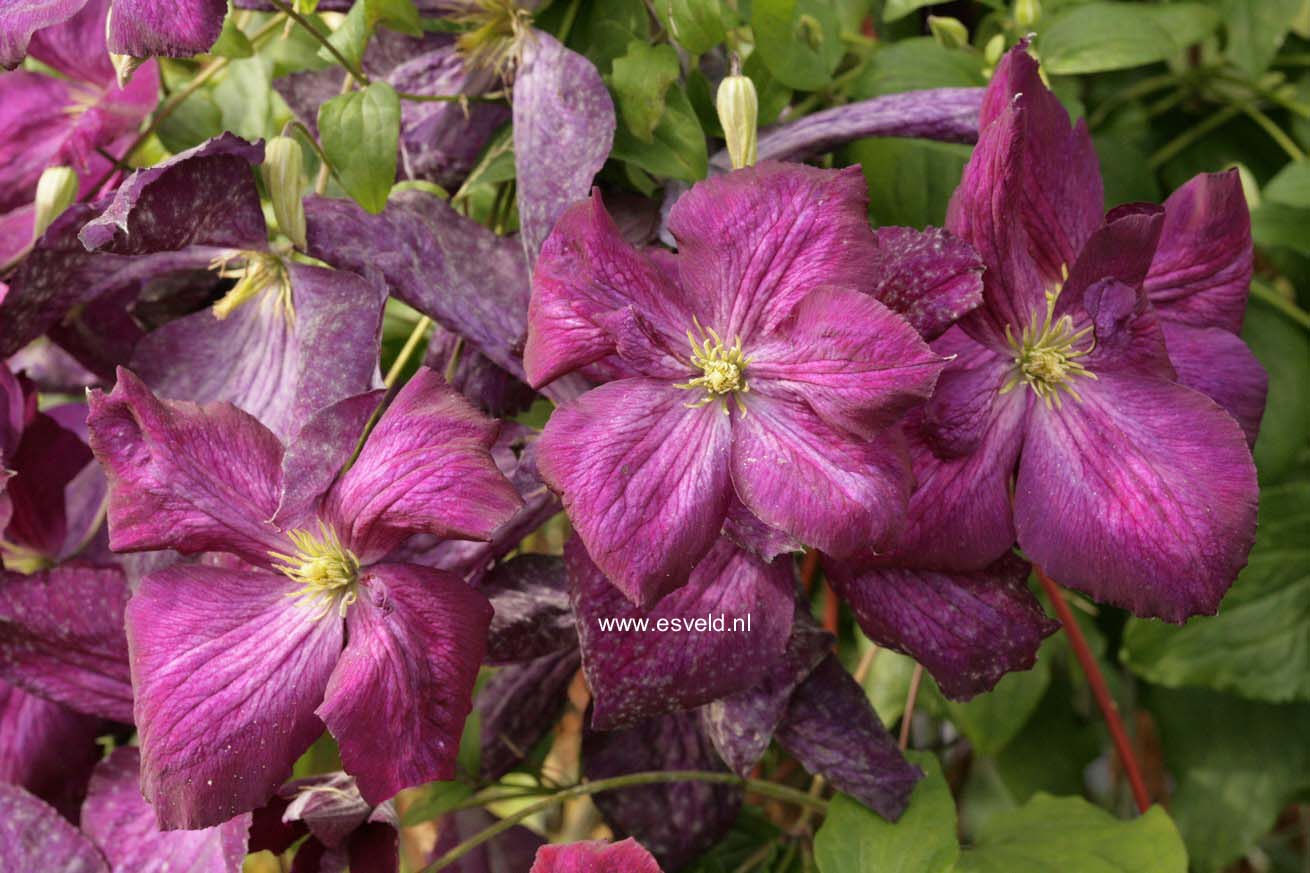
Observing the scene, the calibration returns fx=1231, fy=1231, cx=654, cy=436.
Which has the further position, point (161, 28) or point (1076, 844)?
point (1076, 844)

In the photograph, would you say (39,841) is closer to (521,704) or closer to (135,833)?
(135,833)

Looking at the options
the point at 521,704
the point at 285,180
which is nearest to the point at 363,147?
the point at 285,180

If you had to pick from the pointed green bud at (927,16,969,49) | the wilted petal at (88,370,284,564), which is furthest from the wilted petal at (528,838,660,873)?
the pointed green bud at (927,16,969,49)

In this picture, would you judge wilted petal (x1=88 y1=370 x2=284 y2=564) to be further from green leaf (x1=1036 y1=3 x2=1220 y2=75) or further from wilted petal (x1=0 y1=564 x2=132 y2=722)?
green leaf (x1=1036 y1=3 x2=1220 y2=75)

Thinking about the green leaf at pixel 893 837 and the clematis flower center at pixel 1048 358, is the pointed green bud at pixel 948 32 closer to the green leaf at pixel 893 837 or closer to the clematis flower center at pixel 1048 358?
the clematis flower center at pixel 1048 358


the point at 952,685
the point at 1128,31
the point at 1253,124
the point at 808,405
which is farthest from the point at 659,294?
the point at 1253,124
